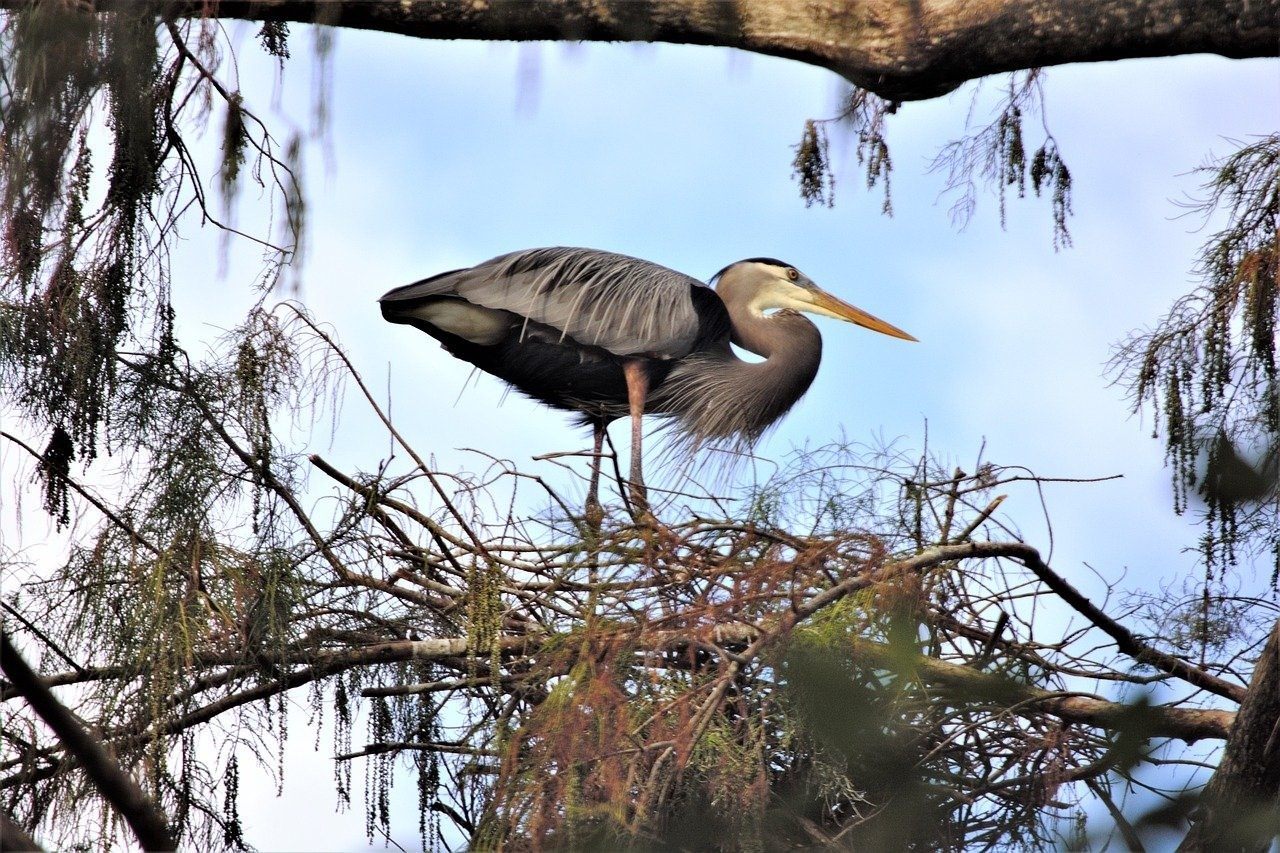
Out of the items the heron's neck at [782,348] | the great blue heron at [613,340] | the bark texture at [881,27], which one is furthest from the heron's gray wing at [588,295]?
the bark texture at [881,27]

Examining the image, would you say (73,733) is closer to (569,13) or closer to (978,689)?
(569,13)

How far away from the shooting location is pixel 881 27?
2049 mm

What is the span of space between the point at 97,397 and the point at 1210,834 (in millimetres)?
1868

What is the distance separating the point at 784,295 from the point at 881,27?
10.0 ft

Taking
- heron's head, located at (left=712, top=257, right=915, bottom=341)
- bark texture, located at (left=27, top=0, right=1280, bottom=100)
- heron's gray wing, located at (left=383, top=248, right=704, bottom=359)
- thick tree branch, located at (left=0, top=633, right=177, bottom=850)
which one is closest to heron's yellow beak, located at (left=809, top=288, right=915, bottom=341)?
heron's head, located at (left=712, top=257, right=915, bottom=341)

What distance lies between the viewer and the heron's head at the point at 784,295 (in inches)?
201

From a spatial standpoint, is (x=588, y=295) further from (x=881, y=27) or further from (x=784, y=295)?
(x=881, y=27)

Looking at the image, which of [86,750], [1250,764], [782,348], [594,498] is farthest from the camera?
[782,348]

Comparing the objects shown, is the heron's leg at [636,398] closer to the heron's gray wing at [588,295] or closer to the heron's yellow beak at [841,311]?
the heron's gray wing at [588,295]

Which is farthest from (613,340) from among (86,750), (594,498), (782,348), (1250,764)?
(86,750)

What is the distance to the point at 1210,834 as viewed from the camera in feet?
6.14

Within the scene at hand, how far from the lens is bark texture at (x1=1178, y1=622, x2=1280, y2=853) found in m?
1.89

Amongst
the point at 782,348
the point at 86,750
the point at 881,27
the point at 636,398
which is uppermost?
the point at 881,27

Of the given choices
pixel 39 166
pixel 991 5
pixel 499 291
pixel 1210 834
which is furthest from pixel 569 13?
pixel 499 291
